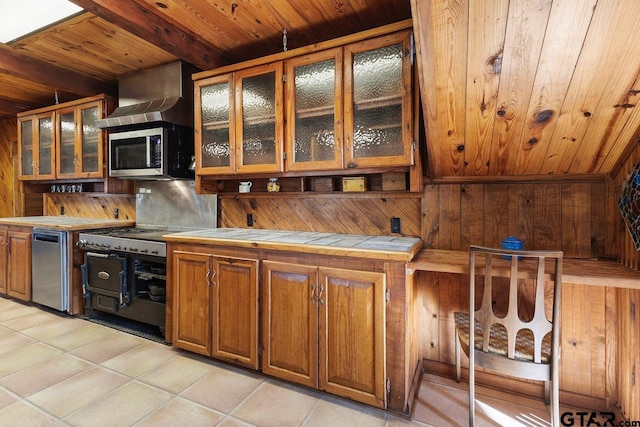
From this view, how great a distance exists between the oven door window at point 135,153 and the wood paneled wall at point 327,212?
69 centimetres

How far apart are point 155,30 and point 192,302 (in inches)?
77.0

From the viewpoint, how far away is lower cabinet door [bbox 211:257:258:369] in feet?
6.69

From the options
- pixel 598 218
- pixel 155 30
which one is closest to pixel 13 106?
pixel 155 30

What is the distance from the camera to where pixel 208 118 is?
259 centimetres

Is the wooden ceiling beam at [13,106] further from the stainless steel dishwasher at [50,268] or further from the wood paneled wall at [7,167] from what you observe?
the stainless steel dishwasher at [50,268]

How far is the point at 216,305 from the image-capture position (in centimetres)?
216

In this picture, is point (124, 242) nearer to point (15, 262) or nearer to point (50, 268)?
point (50, 268)

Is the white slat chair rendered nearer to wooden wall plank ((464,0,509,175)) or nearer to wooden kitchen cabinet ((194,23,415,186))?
wooden wall plank ((464,0,509,175))

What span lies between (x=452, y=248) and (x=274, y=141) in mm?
1518

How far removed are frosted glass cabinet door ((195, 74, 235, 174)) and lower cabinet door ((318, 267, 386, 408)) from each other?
134 centimetres

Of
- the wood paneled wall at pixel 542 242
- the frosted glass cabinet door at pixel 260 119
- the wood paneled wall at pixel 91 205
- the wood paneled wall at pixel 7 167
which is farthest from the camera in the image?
the wood paneled wall at pixel 7 167

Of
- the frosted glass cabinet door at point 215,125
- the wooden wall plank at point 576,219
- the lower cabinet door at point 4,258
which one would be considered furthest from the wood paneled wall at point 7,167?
the wooden wall plank at point 576,219

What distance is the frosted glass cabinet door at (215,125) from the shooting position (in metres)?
2.48

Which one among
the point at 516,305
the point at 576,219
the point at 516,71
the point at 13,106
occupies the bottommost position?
the point at 516,305
